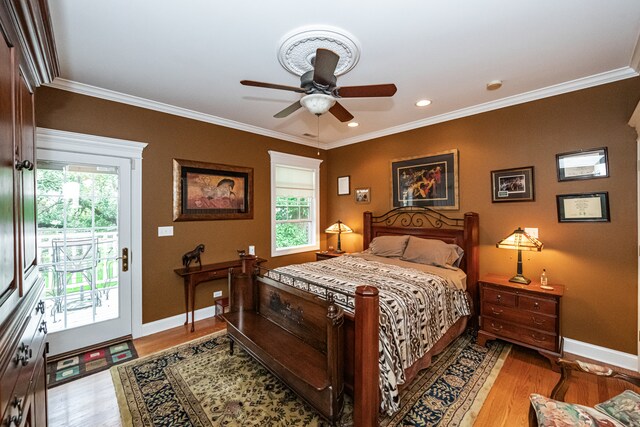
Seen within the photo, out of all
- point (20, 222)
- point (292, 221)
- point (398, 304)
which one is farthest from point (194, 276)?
point (398, 304)

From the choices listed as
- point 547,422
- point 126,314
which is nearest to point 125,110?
point 126,314

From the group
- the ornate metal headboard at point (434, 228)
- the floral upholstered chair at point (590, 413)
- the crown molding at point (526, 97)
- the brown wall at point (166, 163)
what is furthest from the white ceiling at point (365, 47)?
the floral upholstered chair at point (590, 413)

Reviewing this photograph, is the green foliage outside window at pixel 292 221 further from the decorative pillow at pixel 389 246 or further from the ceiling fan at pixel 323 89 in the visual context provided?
the ceiling fan at pixel 323 89

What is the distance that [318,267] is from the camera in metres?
3.28

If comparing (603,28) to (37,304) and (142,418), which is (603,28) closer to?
(37,304)

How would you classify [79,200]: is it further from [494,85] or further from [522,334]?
[522,334]

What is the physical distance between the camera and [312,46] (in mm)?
2135

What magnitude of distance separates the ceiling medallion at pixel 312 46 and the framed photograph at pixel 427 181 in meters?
2.07

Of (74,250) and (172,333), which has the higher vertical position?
(74,250)

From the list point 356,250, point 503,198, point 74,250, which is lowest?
point 356,250

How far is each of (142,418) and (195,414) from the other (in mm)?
369

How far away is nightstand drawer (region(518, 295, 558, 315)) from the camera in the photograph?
2.55 meters

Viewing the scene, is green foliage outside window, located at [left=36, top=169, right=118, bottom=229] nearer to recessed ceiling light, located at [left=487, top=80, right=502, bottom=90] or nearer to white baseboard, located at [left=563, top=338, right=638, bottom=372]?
recessed ceiling light, located at [left=487, top=80, right=502, bottom=90]

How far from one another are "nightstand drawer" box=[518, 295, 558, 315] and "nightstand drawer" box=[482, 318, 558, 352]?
21cm
